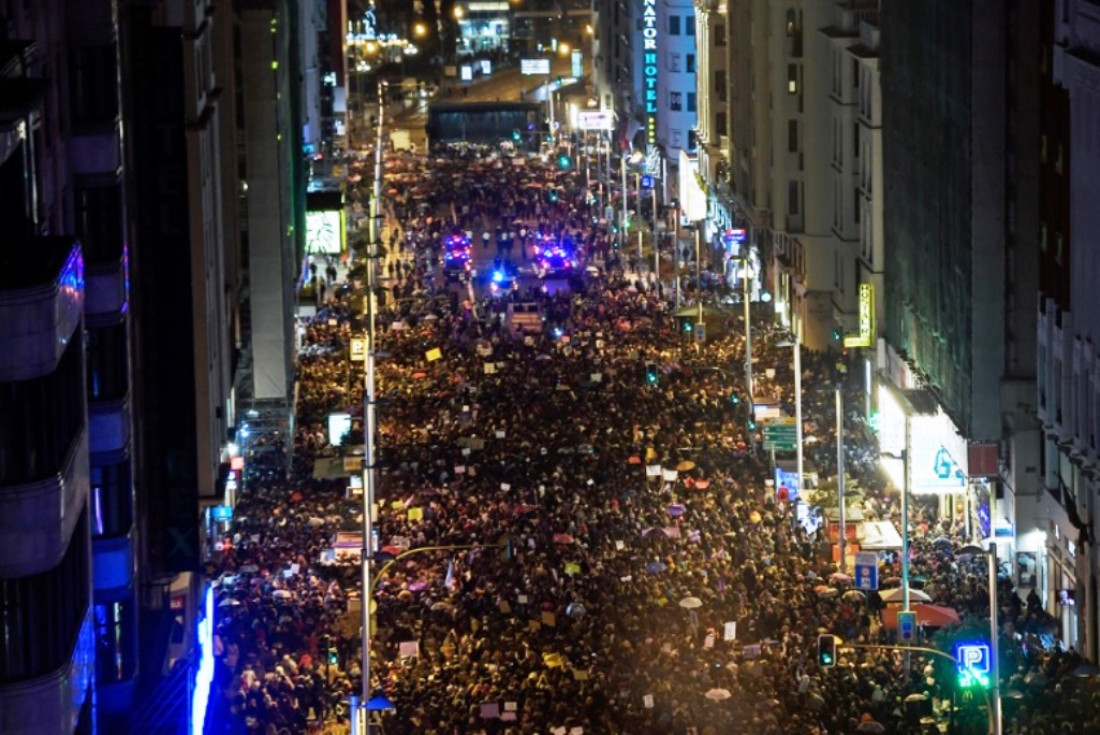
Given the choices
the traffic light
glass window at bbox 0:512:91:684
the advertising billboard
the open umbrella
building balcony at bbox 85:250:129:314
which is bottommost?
the advertising billboard

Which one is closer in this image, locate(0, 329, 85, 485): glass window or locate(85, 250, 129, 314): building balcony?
locate(0, 329, 85, 485): glass window

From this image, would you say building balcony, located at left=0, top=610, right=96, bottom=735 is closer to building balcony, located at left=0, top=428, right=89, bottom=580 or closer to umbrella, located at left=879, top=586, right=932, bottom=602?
building balcony, located at left=0, top=428, right=89, bottom=580

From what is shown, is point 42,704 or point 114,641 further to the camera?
point 114,641

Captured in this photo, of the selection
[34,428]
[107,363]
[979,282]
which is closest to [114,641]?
[107,363]

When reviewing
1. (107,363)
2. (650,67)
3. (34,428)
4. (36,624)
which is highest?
(34,428)

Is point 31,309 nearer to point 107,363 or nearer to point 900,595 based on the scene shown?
point 107,363

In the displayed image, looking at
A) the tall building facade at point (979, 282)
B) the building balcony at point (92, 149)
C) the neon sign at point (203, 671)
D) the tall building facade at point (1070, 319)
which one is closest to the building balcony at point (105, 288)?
the building balcony at point (92, 149)

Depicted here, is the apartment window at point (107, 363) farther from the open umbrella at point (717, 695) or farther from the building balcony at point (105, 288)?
the open umbrella at point (717, 695)

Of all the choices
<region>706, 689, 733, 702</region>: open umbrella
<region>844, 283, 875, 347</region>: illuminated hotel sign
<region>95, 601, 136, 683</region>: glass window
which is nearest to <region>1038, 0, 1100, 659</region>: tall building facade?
<region>706, 689, 733, 702</region>: open umbrella
